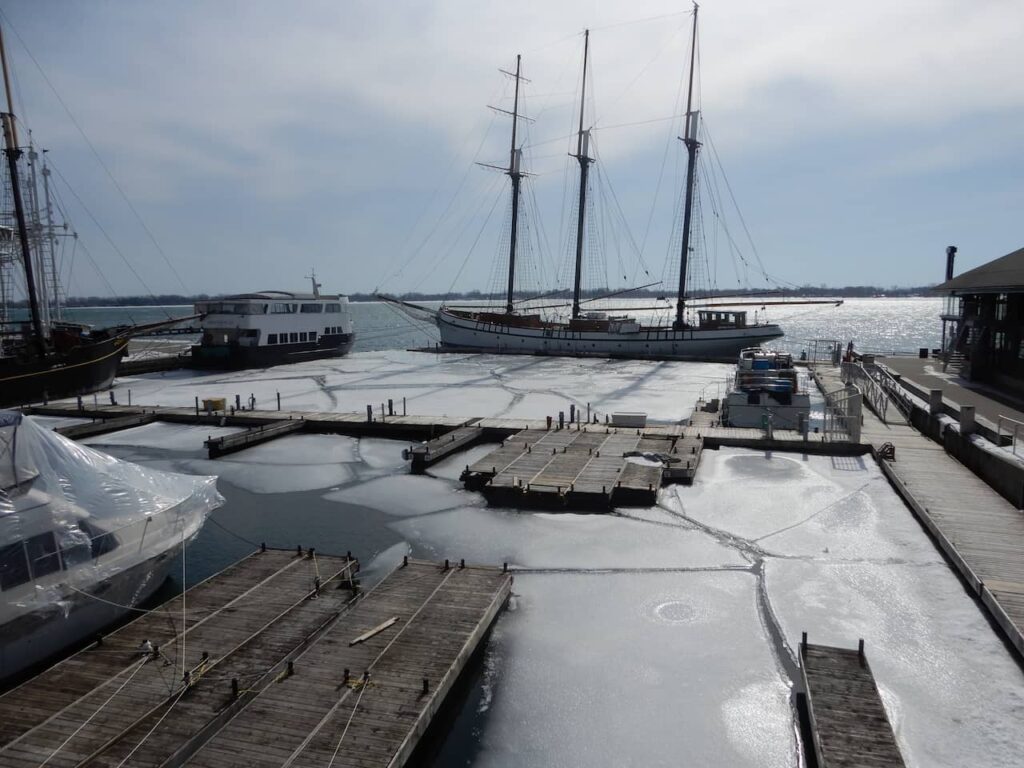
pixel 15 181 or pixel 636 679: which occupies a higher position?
pixel 15 181

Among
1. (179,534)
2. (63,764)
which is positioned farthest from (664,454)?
(63,764)

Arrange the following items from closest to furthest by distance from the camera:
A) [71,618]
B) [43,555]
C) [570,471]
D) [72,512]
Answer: [43,555] < [71,618] < [72,512] < [570,471]

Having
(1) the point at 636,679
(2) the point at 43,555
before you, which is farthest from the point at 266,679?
(1) the point at 636,679

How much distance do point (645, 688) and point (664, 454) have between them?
1125 centimetres

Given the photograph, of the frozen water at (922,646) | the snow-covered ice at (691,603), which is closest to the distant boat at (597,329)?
the snow-covered ice at (691,603)

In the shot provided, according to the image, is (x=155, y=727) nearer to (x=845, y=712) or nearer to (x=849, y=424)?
(x=845, y=712)

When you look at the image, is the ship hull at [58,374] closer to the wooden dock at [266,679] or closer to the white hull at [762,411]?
the wooden dock at [266,679]

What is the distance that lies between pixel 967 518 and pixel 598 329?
152ft

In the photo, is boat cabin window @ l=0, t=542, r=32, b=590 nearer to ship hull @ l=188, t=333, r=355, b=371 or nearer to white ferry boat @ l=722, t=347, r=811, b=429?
white ferry boat @ l=722, t=347, r=811, b=429

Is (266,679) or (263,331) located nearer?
(266,679)

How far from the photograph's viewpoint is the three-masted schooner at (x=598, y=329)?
55312 millimetres

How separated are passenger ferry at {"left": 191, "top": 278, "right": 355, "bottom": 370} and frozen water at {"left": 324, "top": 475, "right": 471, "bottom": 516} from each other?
1268 inches

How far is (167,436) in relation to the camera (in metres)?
24.6

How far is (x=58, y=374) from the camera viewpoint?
31453mm
